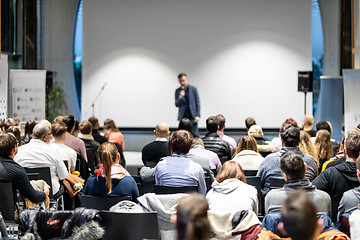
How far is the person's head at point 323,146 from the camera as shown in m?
6.03

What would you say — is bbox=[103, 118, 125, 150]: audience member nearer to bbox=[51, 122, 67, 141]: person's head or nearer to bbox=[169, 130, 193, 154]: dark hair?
bbox=[51, 122, 67, 141]: person's head

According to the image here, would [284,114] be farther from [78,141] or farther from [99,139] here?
[78,141]

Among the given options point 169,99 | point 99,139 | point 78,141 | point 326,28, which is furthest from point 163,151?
point 326,28

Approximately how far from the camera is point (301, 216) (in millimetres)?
1653

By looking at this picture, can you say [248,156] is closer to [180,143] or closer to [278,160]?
[278,160]

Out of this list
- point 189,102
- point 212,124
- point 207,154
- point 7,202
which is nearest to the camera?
point 7,202

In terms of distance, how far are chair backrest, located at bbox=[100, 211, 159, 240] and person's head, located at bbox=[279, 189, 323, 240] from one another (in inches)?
63.3

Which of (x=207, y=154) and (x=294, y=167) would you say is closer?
(x=294, y=167)

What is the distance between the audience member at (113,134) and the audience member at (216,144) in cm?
200

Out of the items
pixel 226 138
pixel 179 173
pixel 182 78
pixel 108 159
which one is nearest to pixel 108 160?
pixel 108 159

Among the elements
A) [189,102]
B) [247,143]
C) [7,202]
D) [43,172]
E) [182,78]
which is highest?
[182,78]

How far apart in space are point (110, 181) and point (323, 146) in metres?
2.69

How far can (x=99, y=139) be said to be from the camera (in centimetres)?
826

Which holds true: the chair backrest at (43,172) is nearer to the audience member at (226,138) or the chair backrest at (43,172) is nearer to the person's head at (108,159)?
the person's head at (108,159)
